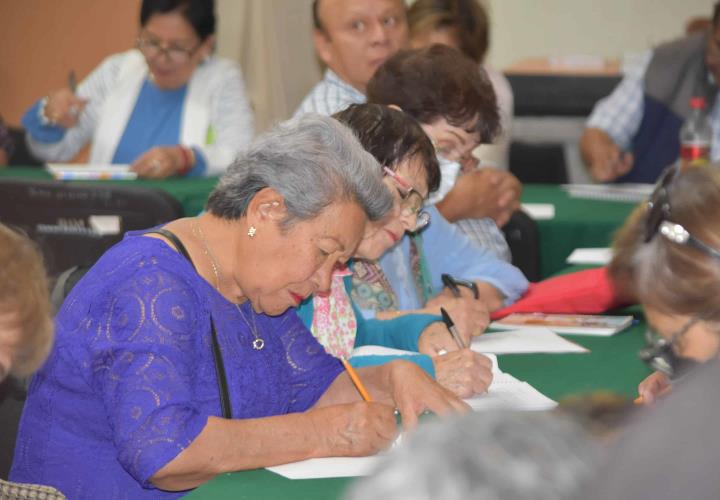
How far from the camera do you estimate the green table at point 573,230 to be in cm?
403

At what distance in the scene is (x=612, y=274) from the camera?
1801mm

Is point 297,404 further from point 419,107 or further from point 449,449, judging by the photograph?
point 449,449

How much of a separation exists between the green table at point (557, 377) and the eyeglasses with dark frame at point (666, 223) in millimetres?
371

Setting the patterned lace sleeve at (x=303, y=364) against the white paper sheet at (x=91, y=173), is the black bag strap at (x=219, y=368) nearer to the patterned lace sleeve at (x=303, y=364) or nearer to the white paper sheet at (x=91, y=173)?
the patterned lace sleeve at (x=303, y=364)

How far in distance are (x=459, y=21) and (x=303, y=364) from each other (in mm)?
2764

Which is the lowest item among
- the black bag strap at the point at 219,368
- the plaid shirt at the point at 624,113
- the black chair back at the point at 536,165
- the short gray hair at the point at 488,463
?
the black chair back at the point at 536,165

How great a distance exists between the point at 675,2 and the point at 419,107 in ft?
19.7

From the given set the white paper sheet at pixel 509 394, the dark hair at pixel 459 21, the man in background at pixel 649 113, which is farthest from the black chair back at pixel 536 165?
the white paper sheet at pixel 509 394

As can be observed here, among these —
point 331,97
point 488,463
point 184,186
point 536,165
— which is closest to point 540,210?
point 331,97

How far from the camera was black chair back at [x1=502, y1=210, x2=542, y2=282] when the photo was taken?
13.3 feet

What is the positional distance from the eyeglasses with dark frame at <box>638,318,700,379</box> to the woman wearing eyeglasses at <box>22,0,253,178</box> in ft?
10.2

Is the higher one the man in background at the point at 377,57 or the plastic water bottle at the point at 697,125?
the man in background at the point at 377,57

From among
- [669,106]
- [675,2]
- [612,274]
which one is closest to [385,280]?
[612,274]

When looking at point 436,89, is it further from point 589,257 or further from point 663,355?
point 663,355
